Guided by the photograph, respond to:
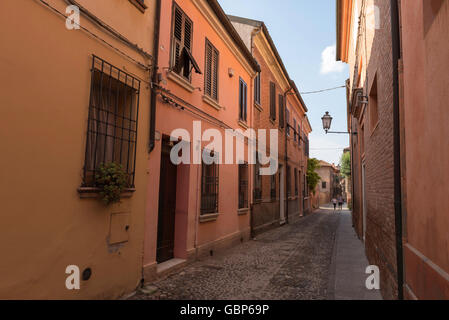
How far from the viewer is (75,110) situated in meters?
3.78

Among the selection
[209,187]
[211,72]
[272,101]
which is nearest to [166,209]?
[209,187]

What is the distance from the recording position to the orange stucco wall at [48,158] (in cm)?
300

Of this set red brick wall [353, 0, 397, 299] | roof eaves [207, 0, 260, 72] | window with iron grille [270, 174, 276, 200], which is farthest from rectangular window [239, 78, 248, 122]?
red brick wall [353, 0, 397, 299]

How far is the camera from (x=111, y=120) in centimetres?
469

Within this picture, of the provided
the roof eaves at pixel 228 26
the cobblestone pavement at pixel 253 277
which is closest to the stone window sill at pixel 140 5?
the roof eaves at pixel 228 26

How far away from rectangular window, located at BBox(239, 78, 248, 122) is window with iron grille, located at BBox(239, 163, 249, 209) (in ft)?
5.27

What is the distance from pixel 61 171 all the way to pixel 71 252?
96cm

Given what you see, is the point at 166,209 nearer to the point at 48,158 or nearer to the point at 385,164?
the point at 48,158

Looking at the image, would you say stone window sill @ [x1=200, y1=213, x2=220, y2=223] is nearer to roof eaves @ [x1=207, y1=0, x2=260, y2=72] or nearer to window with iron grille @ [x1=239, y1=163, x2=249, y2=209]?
window with iron grille @ [x1=239, y1=163, x2=249, y2=209]

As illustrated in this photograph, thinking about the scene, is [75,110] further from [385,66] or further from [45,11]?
[385,66]

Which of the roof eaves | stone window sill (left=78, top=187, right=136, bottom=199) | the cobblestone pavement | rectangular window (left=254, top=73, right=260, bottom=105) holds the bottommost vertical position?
the cobblestone pavement

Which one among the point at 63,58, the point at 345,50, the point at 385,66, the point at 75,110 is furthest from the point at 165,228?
the point at 345,50

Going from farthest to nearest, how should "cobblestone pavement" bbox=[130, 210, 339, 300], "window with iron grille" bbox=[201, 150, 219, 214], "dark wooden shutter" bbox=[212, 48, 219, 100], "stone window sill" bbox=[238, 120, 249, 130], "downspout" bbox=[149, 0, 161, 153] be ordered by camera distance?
1. "stone window sill" bbox=[238, 120, 249, 130]
2. "dark wooden shutter" bbox=[212, 48, 219, 100]
3. "window with iron grille" bbox=[201, 150, 219, 214]
4. "downspout" bbox=[149, 0, 161, 153]
5. "cobblestone pavement" bbox=[130, 210, 339, 300]

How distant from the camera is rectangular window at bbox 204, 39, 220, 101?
25.7ft
